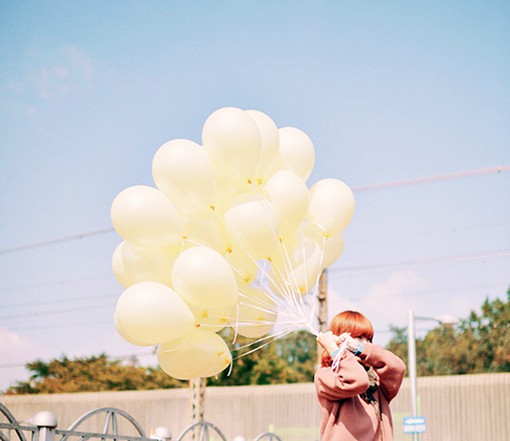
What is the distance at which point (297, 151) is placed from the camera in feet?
16.9

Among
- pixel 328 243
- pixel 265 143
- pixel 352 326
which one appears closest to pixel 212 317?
pixel 328 243

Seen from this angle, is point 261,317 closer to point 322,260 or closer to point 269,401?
point 322,260

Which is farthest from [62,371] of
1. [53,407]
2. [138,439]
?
[138,439]

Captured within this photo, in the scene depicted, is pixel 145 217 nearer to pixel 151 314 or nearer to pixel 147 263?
pixel 147 263

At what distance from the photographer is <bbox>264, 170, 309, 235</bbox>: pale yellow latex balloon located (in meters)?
4.70

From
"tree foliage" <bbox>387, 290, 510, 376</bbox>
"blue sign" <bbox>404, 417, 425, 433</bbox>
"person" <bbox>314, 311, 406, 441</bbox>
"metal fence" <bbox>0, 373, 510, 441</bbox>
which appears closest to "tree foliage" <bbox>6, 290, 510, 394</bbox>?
"tree foliage" <bbox>387, 290, 510, 376</bbox>

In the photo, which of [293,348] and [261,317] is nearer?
[261,317]

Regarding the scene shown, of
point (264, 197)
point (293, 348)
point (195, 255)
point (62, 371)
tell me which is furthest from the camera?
point (293, 348)

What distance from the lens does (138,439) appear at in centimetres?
627

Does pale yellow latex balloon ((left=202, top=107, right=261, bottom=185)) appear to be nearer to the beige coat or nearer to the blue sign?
the beige coat

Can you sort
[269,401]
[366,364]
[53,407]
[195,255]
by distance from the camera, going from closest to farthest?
[366,364]
[195,255]
[269,401]
[53,407]

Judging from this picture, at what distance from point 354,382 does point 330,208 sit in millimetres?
1985

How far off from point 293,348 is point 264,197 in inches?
1537

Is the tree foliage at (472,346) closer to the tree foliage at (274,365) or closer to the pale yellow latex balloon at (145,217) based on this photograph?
the tree foliage at (274,365)
